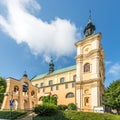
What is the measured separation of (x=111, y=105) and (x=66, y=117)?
44.4ft

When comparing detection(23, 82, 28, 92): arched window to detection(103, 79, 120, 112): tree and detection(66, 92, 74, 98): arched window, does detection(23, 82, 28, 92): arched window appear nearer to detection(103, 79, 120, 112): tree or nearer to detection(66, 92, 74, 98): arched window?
detection(66, 92, 74, 98): arched window

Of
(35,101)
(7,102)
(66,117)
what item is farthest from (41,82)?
(66,117)

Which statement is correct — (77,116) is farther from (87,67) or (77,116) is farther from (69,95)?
(69,95)

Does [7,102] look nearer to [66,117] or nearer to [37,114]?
A: [37,114]

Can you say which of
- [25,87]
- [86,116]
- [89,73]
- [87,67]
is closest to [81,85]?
[89,73]

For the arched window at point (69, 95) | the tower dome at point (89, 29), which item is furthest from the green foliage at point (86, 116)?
the tower dome at point (89, 29)

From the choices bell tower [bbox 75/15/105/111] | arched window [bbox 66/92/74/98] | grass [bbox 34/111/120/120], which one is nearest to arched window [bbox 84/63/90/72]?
bell tower [bbox 75/15/105/111]

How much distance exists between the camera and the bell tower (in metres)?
51.5

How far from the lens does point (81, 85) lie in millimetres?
55469

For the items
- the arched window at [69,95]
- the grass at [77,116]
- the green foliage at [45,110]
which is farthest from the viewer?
the arched window at [69,95]

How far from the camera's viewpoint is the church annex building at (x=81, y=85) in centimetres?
5147

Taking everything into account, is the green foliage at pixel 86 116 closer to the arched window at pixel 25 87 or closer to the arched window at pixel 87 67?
the arched window at pixel 87 67

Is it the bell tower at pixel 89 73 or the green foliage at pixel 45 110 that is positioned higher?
the bell tower at pixel 89 73

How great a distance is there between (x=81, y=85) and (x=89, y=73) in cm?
380
